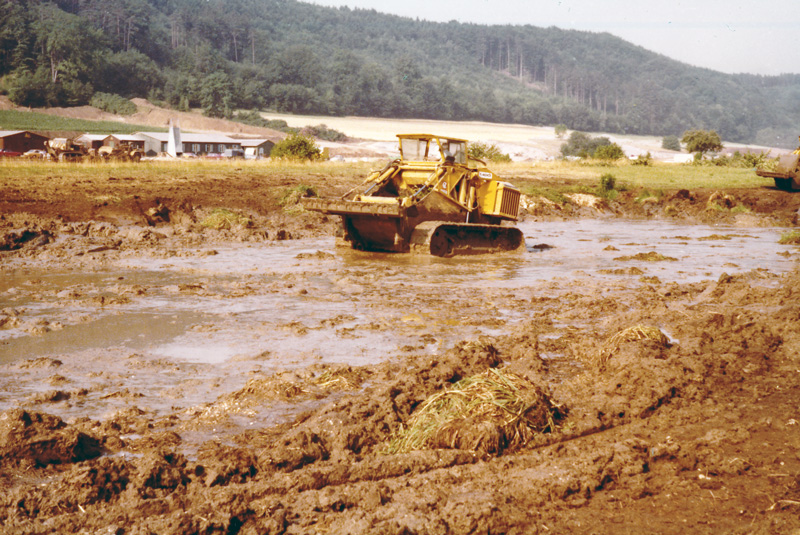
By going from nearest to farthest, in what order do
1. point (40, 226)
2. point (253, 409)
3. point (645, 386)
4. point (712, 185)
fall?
point (253, 409) < point (645, 386) < point (40, 226) < point (712, 185)

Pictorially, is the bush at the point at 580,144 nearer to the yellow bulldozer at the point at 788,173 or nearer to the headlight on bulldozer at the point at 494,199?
the yellow bulldozer at the point at 788,173

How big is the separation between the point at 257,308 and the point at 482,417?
503 centimetres

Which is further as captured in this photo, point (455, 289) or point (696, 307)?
point (455, 289)

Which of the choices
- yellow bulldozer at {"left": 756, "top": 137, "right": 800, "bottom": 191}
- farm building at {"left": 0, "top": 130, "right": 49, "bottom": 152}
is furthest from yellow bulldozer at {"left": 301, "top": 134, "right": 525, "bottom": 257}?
farm building at {"left": 0, "top": 130, "right": 49, "bottom": 152}

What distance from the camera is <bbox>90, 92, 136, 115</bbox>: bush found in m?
105

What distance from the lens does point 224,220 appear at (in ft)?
59.9

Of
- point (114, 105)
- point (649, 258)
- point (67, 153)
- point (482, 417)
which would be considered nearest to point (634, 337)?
point (482, 417)

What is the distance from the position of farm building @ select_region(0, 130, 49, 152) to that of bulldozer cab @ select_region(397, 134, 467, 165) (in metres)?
57.5

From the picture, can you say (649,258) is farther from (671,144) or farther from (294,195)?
(671,144)

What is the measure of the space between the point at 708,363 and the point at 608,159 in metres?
45.6

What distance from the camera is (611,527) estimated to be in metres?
3.93

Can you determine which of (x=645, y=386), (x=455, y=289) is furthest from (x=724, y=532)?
(x=455, y=289)

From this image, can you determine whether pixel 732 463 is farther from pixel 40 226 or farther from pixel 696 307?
pixel 40 226

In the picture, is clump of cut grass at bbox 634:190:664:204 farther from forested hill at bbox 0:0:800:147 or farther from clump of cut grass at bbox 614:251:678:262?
forested hill at bbox 0:0:800:147
